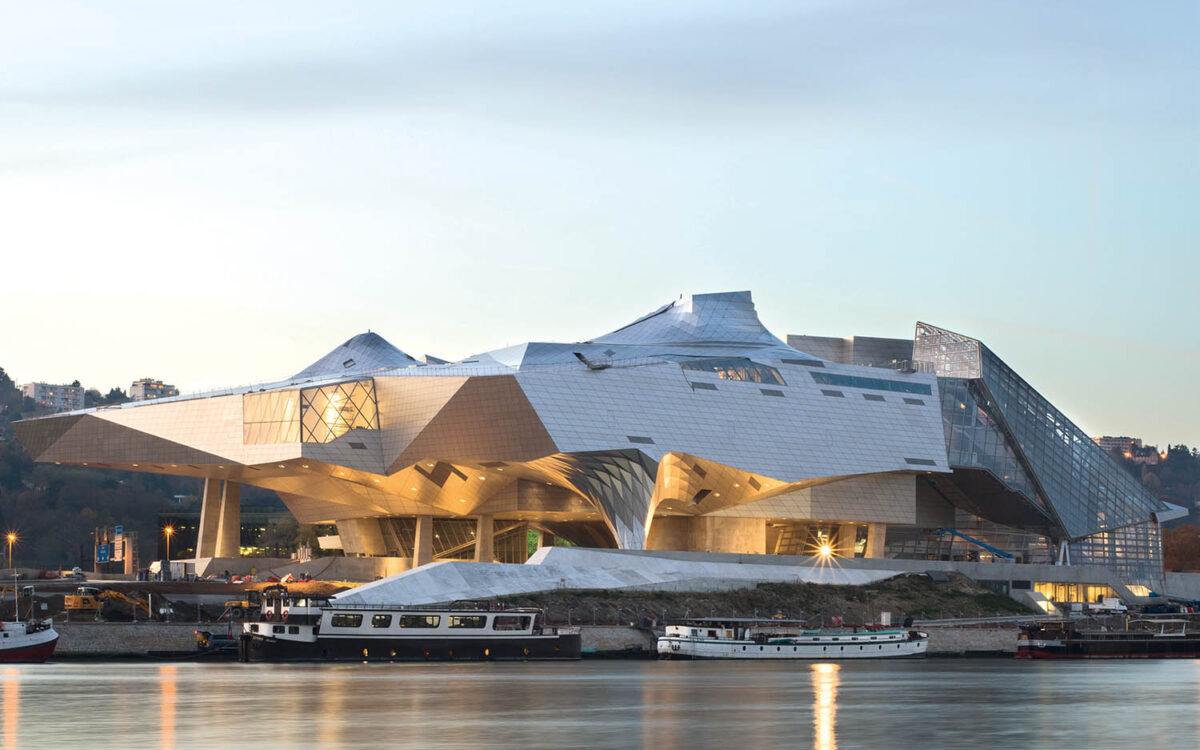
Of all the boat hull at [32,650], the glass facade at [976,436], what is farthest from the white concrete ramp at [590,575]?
the glass facade at [976,436]

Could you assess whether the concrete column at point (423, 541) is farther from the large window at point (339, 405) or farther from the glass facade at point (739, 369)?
the glass facade at point (739, 369)

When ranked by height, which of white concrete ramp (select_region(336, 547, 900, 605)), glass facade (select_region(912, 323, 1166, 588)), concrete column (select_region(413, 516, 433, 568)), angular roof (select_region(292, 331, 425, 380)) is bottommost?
white concrete ramp (select_region(336, 547, 900, 605))

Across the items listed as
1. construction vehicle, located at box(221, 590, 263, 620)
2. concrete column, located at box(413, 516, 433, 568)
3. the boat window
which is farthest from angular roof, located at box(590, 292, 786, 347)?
the boat window

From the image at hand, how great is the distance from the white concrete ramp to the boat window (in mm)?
8603

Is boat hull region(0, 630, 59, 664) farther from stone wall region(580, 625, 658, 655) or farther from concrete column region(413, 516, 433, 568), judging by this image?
concrete column region(413, 516, 433, 568)

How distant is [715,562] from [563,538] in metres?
32.5

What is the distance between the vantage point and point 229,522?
479ft

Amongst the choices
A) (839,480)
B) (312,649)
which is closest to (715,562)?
(839,480)

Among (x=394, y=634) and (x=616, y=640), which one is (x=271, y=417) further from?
(x=394, y=634)

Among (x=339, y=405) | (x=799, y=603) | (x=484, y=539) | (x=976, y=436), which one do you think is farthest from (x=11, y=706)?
(x=976, y=436)

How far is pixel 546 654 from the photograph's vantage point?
8988 cm

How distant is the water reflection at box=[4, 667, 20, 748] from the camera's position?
133ft

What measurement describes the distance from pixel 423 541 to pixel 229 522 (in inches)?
798

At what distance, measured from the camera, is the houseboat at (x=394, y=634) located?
85.4 metres
